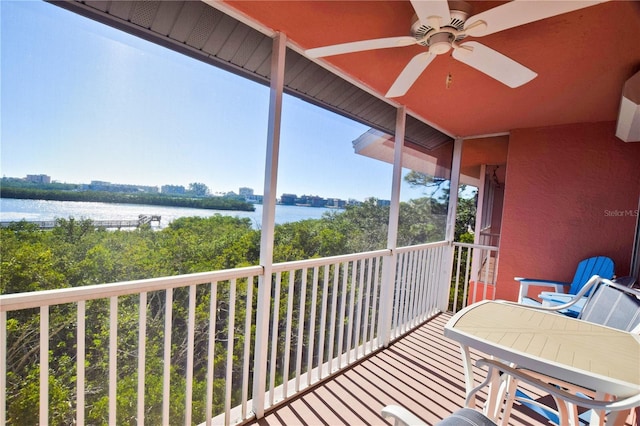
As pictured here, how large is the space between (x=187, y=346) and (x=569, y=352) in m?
2.00

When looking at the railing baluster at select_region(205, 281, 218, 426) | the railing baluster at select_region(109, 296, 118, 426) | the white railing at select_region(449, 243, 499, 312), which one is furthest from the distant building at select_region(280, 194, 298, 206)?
the white railing at select_region(449, 243, 499, 312)

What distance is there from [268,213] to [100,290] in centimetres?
99

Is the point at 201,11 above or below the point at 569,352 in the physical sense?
above

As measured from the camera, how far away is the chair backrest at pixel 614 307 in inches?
65.8

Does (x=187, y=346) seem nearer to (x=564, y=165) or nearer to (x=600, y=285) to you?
(x=600, y=285)

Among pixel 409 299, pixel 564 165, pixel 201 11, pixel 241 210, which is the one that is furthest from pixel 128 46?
pixel 564 165

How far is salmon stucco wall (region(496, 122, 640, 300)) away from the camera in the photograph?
129 inches

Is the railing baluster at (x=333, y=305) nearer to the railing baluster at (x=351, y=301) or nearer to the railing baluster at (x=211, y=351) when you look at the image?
the railing baluster at (x=351, y=301)

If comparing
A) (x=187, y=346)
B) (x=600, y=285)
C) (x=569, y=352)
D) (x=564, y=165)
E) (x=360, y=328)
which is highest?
(x=564, y=165)

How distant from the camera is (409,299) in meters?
3.77

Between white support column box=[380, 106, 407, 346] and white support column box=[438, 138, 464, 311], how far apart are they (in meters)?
1.55

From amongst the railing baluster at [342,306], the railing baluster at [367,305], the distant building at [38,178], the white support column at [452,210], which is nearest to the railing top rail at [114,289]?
the distant building at [38,178]

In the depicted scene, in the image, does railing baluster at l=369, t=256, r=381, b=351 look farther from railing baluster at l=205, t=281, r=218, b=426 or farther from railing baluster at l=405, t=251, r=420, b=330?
railing baluster at l=205, t=281, r=218, b=426

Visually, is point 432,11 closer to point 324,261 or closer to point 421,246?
point 324,261
